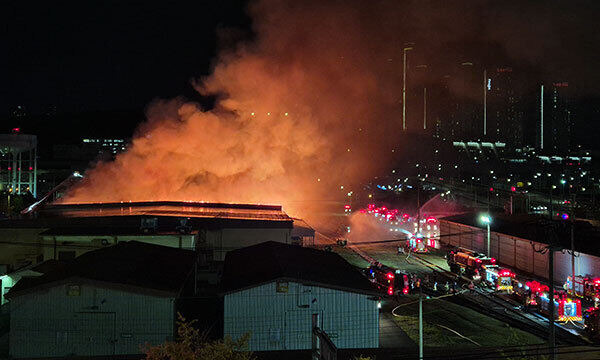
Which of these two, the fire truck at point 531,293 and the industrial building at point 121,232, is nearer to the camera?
the fire truck at point 531,293

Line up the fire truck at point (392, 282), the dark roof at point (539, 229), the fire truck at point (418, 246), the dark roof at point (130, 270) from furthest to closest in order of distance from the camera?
the fire truck at point (418, 246), the dark roof at point (539, 229), the fire truck at point (392, 282), the dark roof at point (130, 270)

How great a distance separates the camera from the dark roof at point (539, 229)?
21.8 m

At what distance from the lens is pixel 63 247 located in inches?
823

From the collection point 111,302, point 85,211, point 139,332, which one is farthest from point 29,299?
point 85,211

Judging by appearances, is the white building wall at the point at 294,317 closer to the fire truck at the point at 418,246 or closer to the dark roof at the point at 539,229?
the dark roof at the point at 539,229

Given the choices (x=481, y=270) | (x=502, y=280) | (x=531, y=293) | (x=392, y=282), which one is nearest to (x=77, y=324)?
(x=392, y=282)

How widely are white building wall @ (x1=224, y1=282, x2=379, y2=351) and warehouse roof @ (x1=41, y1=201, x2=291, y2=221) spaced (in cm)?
1341

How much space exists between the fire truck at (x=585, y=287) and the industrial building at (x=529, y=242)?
0.97 meters

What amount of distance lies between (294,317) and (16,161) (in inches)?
1818

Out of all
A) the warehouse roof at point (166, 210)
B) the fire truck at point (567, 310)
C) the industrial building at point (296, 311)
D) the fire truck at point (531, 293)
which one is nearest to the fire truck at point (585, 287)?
the fire truck at point (531, 293)

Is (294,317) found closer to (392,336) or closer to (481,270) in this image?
(392,336)

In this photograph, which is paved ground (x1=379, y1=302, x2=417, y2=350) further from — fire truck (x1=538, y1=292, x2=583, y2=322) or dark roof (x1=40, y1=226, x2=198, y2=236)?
dark roof (x1=40, y1=226, x2=198, y2=236)

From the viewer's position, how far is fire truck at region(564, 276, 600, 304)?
62.5 feet

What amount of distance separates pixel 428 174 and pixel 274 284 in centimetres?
7482
